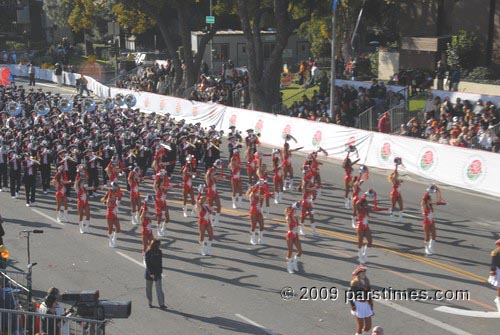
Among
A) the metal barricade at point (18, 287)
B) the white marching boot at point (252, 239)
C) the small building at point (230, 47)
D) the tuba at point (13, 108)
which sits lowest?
the white marching boot at point (252, 239)

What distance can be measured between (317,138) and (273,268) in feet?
42.6

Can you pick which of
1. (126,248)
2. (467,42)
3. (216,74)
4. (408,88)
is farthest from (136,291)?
(216,74)

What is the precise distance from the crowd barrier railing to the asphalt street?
0.74 metres

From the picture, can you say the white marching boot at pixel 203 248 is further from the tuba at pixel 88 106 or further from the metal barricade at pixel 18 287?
the tuba at pixel 88 106

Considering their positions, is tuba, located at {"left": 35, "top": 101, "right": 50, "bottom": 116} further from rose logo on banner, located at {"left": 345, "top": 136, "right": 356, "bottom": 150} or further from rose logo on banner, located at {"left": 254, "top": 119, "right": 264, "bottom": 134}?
rose logo on banner, located at {"left": 345, "top": 136, "right": 356, "bottom": 150}

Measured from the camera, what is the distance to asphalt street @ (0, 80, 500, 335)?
43.3ft

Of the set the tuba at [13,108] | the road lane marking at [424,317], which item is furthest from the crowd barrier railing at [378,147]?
the road lane marking at [424,317]

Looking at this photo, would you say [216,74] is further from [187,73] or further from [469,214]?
[469,214]

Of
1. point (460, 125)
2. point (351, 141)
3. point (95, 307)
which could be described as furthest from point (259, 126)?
point (95, 307)

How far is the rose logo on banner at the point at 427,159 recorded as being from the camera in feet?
77.8

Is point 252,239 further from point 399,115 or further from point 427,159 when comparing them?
point 399,115

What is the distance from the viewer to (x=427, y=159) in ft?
78.6

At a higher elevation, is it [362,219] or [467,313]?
[362,219]

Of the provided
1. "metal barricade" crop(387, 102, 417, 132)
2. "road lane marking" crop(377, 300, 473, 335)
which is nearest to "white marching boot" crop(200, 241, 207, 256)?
"road lane marking" crop(377, 300, 473, 335)
